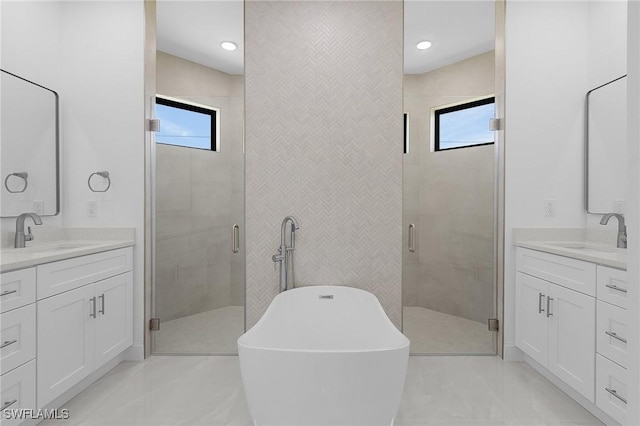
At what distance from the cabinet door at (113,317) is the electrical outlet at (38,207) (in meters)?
0.68

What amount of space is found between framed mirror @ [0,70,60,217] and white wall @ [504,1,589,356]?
320 centimetres

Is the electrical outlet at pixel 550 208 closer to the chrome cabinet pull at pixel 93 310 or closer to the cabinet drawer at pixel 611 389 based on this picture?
the cabinet drawer at pixel 611 389

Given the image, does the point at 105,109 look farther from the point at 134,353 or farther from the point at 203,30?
the point at 134,353

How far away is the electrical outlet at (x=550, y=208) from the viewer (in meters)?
2.64

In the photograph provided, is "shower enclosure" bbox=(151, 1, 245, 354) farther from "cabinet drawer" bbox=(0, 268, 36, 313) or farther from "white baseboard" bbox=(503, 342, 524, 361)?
"white baseboard" bbox=(503, 342, 524, 361)

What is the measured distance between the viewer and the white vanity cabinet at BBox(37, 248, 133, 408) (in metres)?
1.83

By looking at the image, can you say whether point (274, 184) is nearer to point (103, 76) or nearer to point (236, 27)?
point (236, 27)

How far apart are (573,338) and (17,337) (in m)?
2.79

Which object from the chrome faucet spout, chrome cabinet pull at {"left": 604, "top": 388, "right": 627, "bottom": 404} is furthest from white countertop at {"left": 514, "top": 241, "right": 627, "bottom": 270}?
the chrome faucet spout

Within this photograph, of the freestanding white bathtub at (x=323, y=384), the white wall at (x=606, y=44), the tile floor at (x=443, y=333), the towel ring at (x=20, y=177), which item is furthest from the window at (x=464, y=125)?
the towel ring at (x=20, y=177)

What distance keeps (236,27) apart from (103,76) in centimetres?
102

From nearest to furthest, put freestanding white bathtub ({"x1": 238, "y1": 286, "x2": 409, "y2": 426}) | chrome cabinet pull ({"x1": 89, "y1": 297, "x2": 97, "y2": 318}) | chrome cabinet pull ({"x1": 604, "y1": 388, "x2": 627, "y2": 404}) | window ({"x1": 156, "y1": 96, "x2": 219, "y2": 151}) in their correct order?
1. freestanding white bathtub ({"x1": 238, "y1": 286, "x2": 409, "y2": 426})
2. chrome cabinet pull ({"x1": 604, "y1": 388, "x2": 627, "y2": 404})
3. chrome cabinet pull ({"x1": 89, "y1": 297, "x2": 97, "y2": 318})
4. window ({"x1": 156, "y1": 96, "x2": 219, "y2": 151})

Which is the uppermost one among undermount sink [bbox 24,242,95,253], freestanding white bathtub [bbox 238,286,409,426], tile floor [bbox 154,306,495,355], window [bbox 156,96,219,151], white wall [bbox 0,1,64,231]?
white wall [bbox 0,1,64,231]

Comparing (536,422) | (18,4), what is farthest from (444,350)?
(18,4)
